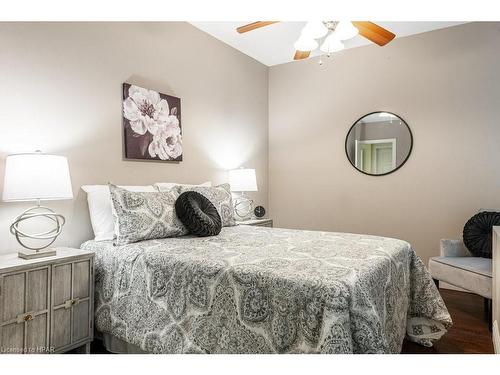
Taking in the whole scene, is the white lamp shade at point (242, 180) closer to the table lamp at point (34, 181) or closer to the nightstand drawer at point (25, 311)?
the table lamp at point (34, 181)

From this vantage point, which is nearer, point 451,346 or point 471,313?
point 451,346

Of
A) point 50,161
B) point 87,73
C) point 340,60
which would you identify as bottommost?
point 50,161

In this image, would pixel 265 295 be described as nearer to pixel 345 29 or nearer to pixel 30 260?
pixel 30 260

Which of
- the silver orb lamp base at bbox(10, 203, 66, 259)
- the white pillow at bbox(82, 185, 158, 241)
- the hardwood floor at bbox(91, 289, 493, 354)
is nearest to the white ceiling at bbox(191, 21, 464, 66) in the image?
the white pillow at bbox(82, 185, 158, 241)

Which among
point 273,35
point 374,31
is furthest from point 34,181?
point 273,35

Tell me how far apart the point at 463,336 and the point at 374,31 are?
230 centimetres

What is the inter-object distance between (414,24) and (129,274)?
11.6ft

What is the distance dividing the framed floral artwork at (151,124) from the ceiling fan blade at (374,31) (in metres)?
1.74

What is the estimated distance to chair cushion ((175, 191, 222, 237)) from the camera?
7.87 feet

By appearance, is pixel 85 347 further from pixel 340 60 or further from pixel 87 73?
pixel 340 60
